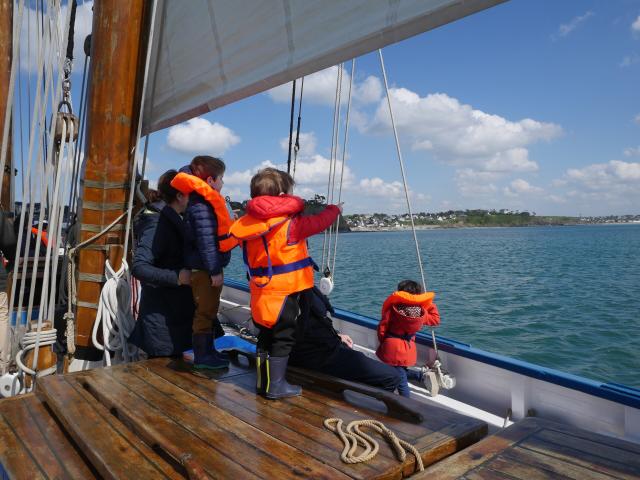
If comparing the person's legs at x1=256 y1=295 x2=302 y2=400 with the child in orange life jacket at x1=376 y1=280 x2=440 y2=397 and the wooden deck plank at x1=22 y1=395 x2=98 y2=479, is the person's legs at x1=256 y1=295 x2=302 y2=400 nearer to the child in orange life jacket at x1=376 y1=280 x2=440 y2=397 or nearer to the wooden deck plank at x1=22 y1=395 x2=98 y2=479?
the wooden deck plank at x1=22 y1=395 x2=98 y2=479

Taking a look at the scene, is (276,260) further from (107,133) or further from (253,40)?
(107,133)

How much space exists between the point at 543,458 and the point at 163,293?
2298mm

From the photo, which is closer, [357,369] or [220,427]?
[220,427]

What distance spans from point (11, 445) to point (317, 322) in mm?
1571

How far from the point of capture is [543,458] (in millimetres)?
1762

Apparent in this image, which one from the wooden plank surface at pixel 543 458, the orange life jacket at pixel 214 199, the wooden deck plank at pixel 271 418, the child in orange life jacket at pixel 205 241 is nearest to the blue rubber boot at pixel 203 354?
the child in orange life jacket at pixel 205 241

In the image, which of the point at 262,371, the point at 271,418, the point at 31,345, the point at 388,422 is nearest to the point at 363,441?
the point at 388,422

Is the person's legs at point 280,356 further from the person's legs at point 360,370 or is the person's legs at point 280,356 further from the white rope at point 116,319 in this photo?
the white rope at point 116,319

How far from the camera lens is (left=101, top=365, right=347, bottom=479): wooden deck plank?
1.75 meters

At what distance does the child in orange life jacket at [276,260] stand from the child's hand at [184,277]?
545mm

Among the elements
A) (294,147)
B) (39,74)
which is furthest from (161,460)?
(294,147)

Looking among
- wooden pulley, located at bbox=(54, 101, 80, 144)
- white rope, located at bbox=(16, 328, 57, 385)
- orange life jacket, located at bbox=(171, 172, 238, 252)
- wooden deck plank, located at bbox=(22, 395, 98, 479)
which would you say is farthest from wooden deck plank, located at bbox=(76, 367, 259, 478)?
wooden pulley, located at bbox=(54, 101, 80, 144)

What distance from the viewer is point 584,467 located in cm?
170

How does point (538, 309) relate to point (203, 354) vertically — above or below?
below
